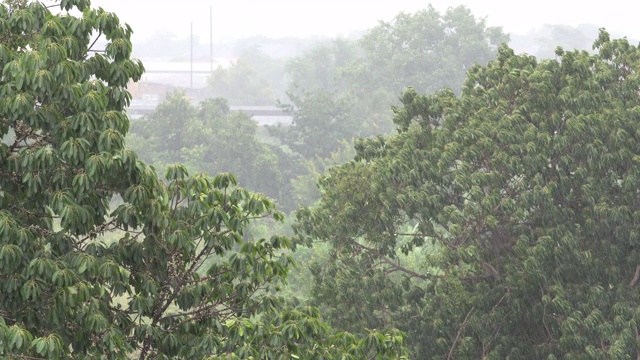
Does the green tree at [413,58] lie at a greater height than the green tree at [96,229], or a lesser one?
lesser

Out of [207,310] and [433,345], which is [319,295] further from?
[207,310]

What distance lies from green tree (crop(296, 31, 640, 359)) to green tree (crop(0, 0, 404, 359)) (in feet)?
21.0

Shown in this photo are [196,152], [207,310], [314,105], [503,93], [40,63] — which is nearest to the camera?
[40,63]

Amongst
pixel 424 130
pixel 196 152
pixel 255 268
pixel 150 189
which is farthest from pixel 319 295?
pixel 196 152

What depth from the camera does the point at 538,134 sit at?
56.7 feet

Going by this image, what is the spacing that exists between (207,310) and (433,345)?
7.91 metres

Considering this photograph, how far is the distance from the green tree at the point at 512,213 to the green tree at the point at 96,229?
640 cm

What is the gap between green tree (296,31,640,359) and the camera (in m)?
17.0

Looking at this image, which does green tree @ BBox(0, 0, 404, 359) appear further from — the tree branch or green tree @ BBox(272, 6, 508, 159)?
green tree @ BBox(272, 6, 508, 159)

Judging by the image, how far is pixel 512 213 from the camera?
17.4 metres

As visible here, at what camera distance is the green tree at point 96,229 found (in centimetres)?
954

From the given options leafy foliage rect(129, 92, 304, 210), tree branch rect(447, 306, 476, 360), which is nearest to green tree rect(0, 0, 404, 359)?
tree branch rect(447, 306, 476, 360)

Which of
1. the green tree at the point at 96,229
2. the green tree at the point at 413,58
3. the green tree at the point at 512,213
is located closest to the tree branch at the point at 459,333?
the green tree at the point at 512,213

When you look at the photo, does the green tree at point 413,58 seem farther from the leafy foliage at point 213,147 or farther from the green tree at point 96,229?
the green tree at point 96,229
